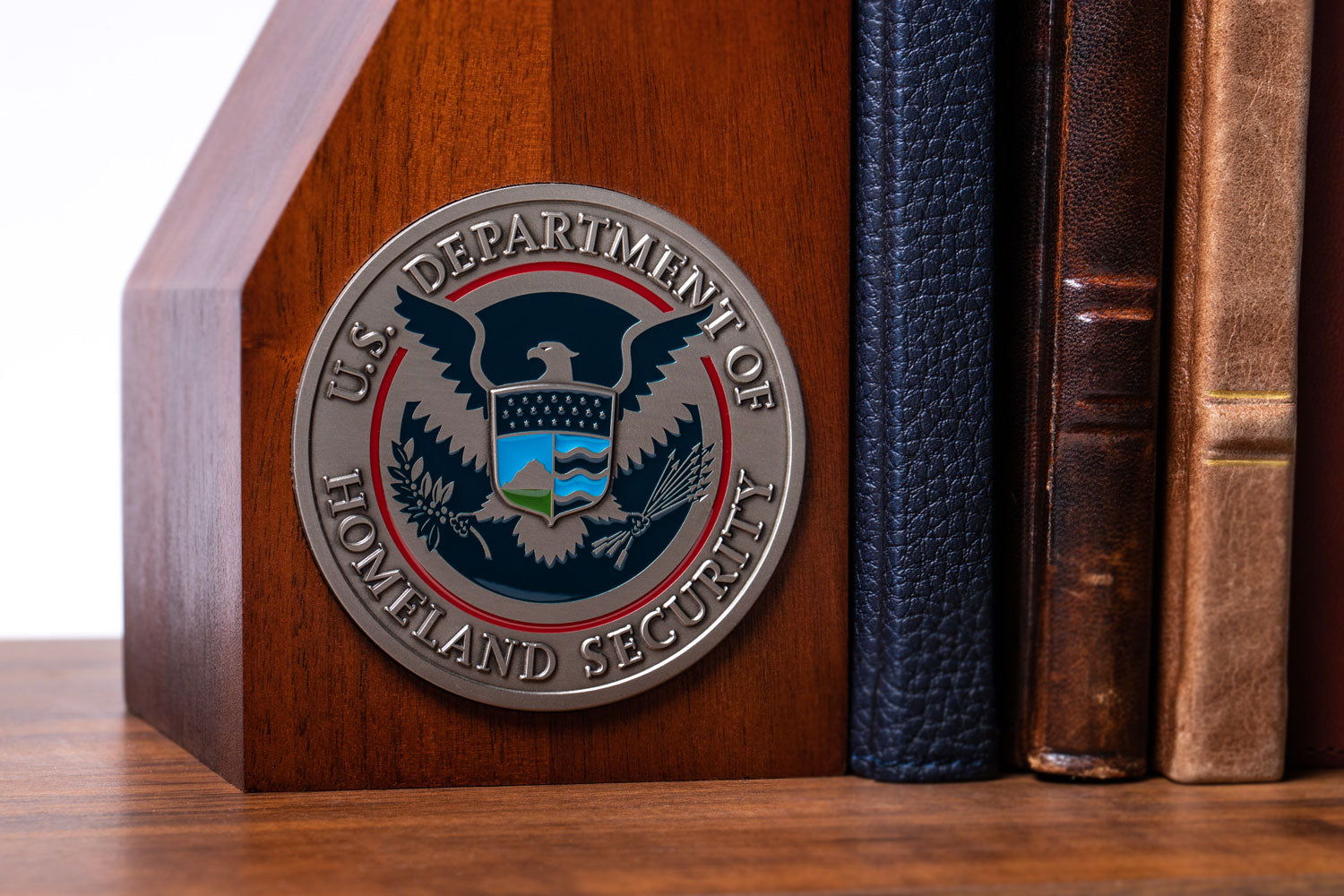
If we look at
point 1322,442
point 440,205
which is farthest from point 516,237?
point 1322,442

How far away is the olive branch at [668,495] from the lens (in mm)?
664

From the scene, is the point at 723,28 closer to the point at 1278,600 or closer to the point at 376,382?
the point at 376,382

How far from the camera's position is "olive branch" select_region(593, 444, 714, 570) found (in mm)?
664

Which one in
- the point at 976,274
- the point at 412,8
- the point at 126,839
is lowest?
the point at 126,839

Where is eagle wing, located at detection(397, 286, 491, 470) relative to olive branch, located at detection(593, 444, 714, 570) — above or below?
above

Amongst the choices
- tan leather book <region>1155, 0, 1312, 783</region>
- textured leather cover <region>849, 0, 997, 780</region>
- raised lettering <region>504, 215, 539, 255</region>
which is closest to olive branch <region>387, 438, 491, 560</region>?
raised lettering <region>504, 215, 539, 255</region>

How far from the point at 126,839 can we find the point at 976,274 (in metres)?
0.48

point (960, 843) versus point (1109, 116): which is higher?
point (1109, 116)

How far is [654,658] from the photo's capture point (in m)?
0.67

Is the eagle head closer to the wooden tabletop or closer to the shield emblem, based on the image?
the shield emblem

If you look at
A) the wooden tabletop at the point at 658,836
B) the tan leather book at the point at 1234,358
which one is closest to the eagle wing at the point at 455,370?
the wooden tabletop at the point at 658,836

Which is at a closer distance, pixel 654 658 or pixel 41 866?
pixel 41 866

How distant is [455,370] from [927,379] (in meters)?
0.24

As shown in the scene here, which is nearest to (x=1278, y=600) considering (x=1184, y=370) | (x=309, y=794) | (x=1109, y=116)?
(x=1184, y=370)
